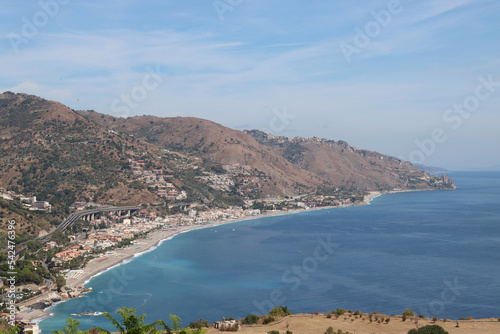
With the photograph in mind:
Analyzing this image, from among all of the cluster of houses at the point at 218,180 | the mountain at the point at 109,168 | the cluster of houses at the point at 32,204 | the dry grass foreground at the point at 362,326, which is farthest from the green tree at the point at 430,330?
the cluster of houses at the point at 218,180

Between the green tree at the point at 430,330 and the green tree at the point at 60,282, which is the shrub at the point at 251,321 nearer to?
the green tree at the point at 430,330

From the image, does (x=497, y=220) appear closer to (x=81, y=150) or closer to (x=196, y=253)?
(x=196, y=253)

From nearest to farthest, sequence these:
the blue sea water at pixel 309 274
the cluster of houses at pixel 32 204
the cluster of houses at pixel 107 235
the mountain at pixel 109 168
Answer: the blue sea water at pixel 309 274 → the cluster of houses at pixel 107 235 → the cluster of houses at pixel 32 204 → the mountain at pixel 109 168

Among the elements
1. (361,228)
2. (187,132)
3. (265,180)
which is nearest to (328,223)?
(361,228)

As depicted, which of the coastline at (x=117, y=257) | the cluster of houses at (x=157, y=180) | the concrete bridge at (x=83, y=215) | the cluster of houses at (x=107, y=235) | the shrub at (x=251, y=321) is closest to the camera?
the shrub at (x=251, y=321)

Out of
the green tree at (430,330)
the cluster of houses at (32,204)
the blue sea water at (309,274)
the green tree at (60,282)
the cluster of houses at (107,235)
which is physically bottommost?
the blue sea water at (309,274)

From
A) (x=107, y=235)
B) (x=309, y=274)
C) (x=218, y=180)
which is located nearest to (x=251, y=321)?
(x=309, y=274)
